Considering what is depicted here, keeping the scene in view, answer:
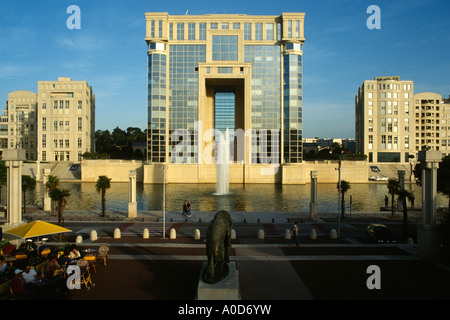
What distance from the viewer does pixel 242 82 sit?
84.1 metres

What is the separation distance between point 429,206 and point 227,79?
232ft

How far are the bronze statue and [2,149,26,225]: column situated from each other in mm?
13549

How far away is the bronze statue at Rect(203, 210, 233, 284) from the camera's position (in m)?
11.1

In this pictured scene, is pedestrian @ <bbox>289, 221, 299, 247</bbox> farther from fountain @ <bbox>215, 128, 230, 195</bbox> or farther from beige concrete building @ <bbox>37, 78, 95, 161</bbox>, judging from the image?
beige concrete building @ <bbox>37, 78, 95, 161</bbox>

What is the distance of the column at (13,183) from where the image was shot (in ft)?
58.9

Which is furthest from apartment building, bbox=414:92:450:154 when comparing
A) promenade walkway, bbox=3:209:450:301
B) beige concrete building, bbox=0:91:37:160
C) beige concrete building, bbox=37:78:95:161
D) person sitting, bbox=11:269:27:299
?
beige concrete building, bbox=0:91:37:160

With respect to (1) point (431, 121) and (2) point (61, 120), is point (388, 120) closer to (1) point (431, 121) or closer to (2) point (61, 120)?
(1) point (431, 121)

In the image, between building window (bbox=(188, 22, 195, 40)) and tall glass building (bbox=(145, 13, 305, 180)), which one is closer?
tall glass building (bbox=(145, 13, 305, 180))

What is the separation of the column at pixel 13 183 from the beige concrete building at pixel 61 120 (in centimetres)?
9495

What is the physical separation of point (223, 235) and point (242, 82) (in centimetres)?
7650

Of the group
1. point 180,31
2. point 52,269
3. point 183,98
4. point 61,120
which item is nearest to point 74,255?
point 52,269

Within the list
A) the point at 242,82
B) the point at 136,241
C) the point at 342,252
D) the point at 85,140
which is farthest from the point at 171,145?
the point at 342,252

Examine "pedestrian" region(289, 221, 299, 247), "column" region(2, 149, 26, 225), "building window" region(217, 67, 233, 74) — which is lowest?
"pedestrian" region(289, 221, 299, 247)
